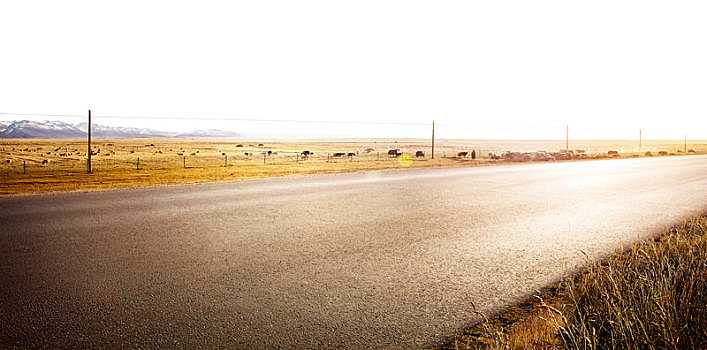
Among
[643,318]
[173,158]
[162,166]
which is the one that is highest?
[643,318]

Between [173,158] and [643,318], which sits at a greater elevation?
[643,318]

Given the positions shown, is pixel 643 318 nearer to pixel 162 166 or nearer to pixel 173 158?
pixel 162 166

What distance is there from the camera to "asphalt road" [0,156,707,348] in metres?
3.63

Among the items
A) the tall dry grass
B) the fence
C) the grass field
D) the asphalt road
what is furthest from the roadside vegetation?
the fence

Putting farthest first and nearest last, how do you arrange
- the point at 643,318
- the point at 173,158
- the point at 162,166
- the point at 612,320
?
the point at 173,158 → the point at 162,166 → the point at 612,320 → the point at 643,318

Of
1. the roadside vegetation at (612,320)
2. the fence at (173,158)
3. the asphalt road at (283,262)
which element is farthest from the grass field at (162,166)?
the roadside vegetation at (612,320)

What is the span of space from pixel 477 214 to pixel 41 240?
8.14m

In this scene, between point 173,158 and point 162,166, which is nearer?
point 162,166

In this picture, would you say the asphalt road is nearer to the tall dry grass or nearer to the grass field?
the tall dry grass

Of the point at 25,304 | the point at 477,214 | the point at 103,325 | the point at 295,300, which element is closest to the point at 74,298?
the point at 25,304

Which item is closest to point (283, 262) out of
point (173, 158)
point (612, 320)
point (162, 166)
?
point (612, 320)

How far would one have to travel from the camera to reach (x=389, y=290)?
4.54 meters

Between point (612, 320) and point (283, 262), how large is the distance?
3801 millimetres

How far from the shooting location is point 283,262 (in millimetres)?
5559
